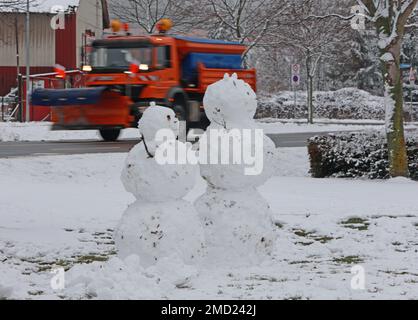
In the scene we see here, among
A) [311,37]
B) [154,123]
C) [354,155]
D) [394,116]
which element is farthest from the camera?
[311,37]

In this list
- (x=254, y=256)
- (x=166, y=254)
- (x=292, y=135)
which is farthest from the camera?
(x=292, y=135)

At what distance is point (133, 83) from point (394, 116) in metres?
6.98

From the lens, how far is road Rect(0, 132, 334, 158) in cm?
2114

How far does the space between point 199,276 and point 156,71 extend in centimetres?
1475

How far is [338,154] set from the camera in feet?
62.8

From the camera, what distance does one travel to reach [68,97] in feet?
72.1

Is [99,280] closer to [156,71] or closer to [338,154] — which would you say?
[338,154]

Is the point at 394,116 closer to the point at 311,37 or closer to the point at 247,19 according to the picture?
the point at 247,19

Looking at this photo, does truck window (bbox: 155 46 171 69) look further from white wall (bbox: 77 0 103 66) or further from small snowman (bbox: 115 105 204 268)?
white wall (bbox: 77 0 103 66)

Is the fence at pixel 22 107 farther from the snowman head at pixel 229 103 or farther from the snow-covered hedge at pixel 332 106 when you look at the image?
the snowman head at pixel 229 103

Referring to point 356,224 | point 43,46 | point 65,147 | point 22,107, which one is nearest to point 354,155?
point 356,224

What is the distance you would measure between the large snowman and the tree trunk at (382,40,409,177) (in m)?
9.70

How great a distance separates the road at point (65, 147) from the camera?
21.1 metres
